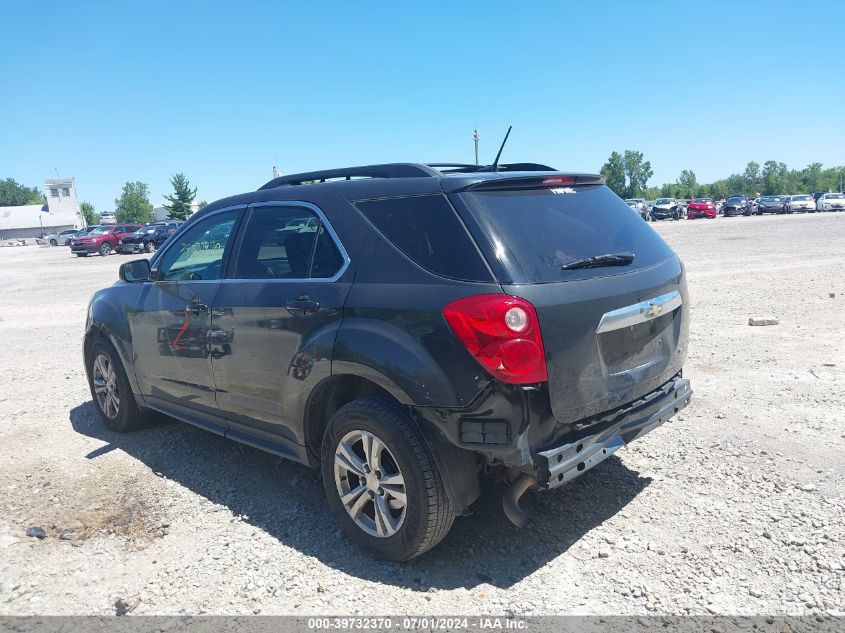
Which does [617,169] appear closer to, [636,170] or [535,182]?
[636,170]

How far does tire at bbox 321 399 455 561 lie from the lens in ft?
9.94

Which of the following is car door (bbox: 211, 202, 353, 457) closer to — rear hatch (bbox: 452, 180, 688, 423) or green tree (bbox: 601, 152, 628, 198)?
rear hatch (bbox: 452, 180, 688, 423)

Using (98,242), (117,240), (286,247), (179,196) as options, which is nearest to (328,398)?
(286,247)

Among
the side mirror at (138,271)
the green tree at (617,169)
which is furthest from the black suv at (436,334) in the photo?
the green tree at (617,169)

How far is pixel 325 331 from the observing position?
3.38 m

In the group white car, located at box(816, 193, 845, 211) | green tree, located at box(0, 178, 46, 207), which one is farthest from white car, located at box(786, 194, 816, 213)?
green tree, located at box(0, 178, 46, 207)

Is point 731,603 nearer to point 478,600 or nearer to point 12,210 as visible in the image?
point 478,600

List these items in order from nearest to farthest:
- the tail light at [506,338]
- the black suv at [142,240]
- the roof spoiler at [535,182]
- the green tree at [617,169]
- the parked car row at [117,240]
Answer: the tail light at [506,338] < the roof spoiler at [535,182] < the parked car row at [117,240] < the black suv at [142,240] < the green tree at [617,169]

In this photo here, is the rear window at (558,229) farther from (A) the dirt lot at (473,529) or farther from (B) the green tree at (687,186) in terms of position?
(B) the green tree at (687,186)

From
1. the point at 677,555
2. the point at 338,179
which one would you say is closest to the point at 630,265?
the point at 677,555

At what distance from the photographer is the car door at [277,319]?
3.46m

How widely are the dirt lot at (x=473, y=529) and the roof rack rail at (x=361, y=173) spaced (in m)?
1.98

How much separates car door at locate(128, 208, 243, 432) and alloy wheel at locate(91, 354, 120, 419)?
0.56 m

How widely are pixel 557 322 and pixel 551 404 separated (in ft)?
1.20
